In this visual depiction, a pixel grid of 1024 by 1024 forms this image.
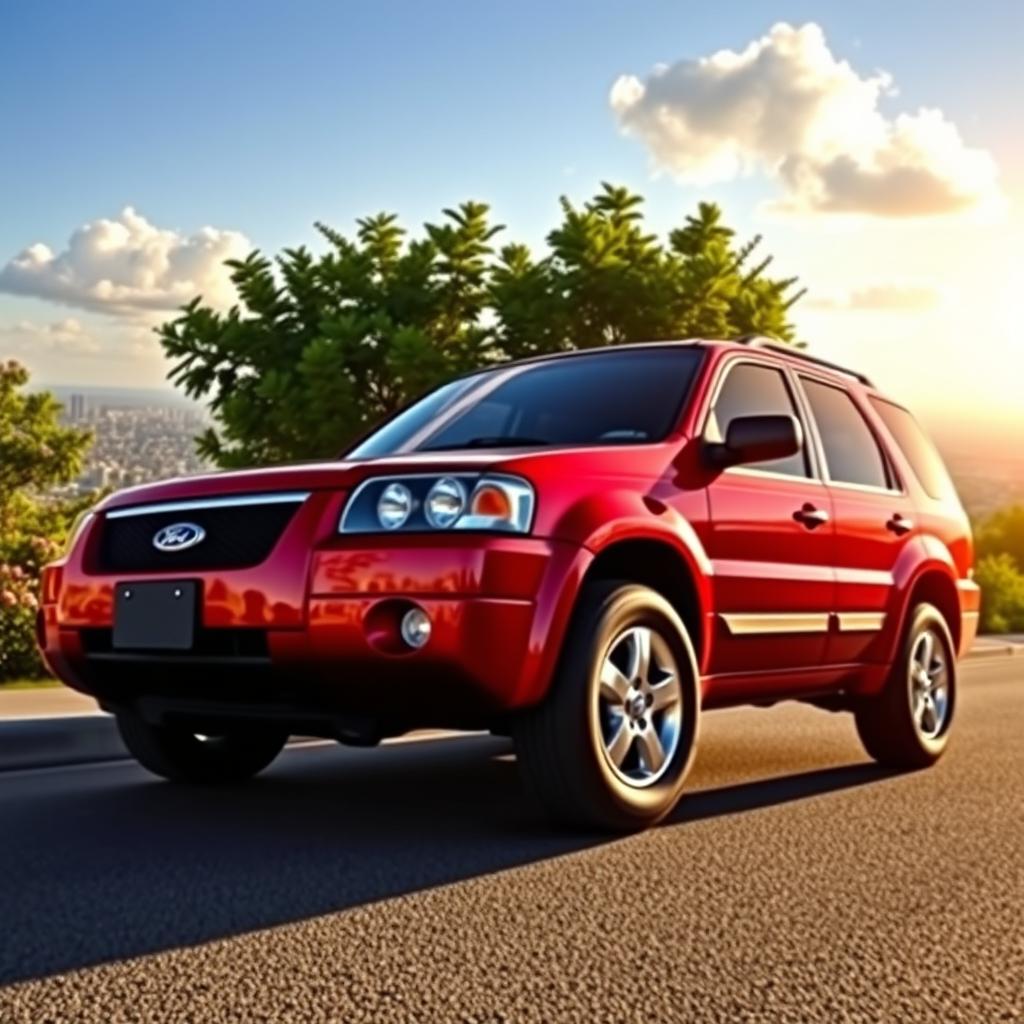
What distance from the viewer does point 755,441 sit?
6.07m

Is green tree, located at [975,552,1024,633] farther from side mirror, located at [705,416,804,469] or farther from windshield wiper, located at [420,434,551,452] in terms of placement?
windshield wiper, located at [420,434,551,452]

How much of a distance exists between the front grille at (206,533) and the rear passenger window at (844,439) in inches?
114

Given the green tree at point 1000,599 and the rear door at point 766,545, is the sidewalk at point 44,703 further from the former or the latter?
the green tree at point 1000,599

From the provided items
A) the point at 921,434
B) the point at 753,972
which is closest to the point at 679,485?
the point at 753,972

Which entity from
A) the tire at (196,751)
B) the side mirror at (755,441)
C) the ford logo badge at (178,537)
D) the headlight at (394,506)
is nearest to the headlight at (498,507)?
the headlight at (394,506)

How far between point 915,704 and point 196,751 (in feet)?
11.0

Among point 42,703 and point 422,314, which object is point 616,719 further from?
point 422,314

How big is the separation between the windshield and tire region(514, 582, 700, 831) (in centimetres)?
83

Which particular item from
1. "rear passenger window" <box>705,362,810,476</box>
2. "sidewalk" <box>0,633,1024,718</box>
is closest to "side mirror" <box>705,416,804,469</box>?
"rear passenger window" <box>705,362,810,476</box>

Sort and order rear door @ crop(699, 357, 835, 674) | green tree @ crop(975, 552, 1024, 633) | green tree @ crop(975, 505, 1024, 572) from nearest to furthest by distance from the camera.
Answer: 1. rear door @ crop(699, 357, 835, 674)
2. green tree @ crop(975, 552, 1024, 633)
3. green tree @ crop(975, 505, 1024, 572)

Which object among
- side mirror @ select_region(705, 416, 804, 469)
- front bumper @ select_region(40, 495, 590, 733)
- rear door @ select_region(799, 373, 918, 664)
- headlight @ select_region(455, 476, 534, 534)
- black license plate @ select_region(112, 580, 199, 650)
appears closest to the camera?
front bumper @ select_region(40, 495, 590, 733)

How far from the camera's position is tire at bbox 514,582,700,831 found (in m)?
5.27

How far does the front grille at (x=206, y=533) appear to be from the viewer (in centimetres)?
536

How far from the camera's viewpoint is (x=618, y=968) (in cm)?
368
